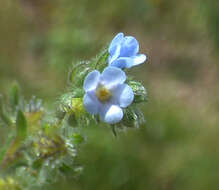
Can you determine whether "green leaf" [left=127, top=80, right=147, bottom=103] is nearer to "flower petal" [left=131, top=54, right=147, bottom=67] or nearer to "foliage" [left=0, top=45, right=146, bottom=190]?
"foliage" [left=0, top=45, right=146, bottom=190]

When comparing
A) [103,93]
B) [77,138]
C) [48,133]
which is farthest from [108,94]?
[48,133]

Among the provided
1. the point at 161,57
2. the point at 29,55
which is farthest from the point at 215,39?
the point at 29,55

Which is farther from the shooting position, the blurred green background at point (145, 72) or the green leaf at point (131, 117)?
the blurred green background at point (145, 72)

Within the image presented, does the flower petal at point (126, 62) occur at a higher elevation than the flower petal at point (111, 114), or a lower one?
higher

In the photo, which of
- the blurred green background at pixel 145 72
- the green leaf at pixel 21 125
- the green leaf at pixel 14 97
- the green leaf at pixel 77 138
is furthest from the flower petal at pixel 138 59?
the blurred green background at pixel 145 72

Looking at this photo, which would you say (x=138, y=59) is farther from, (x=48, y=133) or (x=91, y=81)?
(x=48, y=133)

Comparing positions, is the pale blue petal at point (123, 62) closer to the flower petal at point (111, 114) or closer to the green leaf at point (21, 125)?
the flower petal at point (111, 114)

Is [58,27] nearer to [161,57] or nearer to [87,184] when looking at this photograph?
[161,57]
